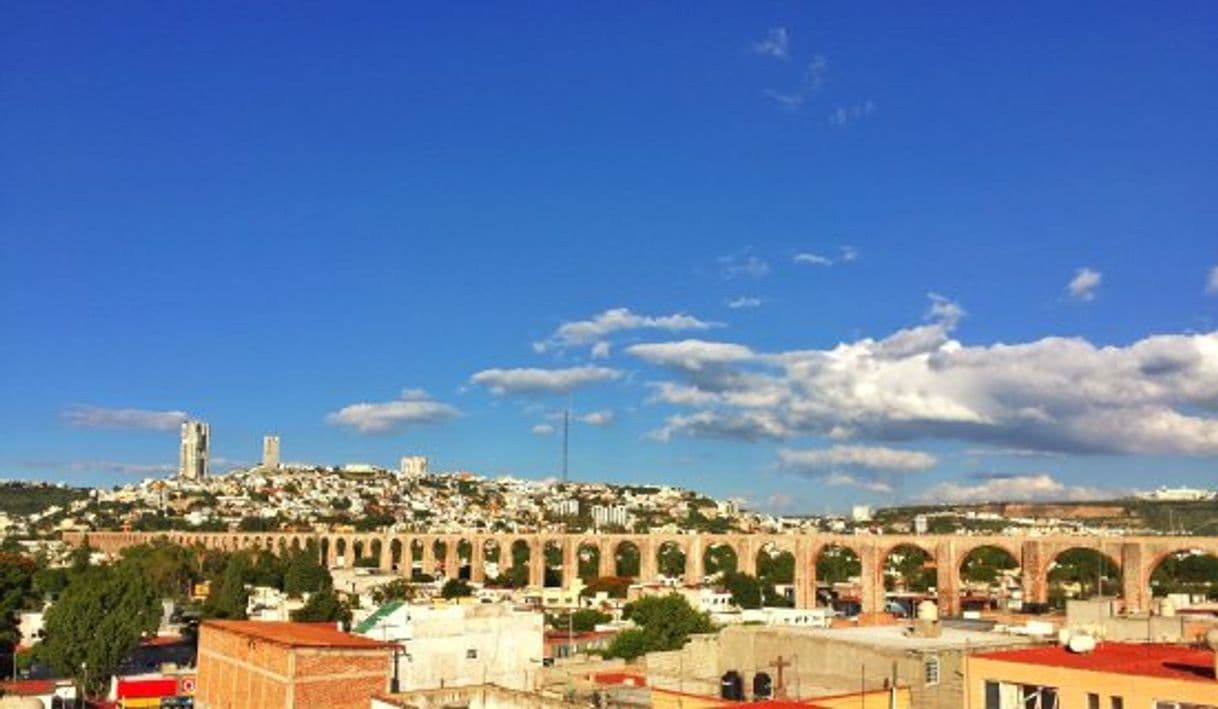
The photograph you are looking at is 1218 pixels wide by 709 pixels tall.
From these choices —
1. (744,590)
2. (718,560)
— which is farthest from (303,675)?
(718,560)

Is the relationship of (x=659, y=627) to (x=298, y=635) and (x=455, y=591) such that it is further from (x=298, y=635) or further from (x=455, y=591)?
(x=455, y=591)

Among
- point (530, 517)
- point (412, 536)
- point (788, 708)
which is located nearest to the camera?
point (788, 708)

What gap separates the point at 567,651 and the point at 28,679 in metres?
20.5

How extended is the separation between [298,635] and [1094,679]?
15839 mm

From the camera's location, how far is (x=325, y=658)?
2219 centimetres

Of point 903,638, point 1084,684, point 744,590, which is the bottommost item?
point 744,590

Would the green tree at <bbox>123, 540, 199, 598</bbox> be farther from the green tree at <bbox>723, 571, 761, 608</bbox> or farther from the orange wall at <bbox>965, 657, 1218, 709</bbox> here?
the orange wall at <bbox>965, 657, 1218, 709</bbox>

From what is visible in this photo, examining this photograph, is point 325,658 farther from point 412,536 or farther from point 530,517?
point 530,517

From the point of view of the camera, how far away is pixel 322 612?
49812mm

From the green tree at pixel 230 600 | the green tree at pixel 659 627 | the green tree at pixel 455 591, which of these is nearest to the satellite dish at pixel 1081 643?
the green tree at pixel 659 627

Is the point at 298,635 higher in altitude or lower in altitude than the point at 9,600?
higher

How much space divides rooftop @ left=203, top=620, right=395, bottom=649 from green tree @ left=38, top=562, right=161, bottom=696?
15.4 meters

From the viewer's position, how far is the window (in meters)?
22.2

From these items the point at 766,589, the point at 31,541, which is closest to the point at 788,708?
the point at 766,589
